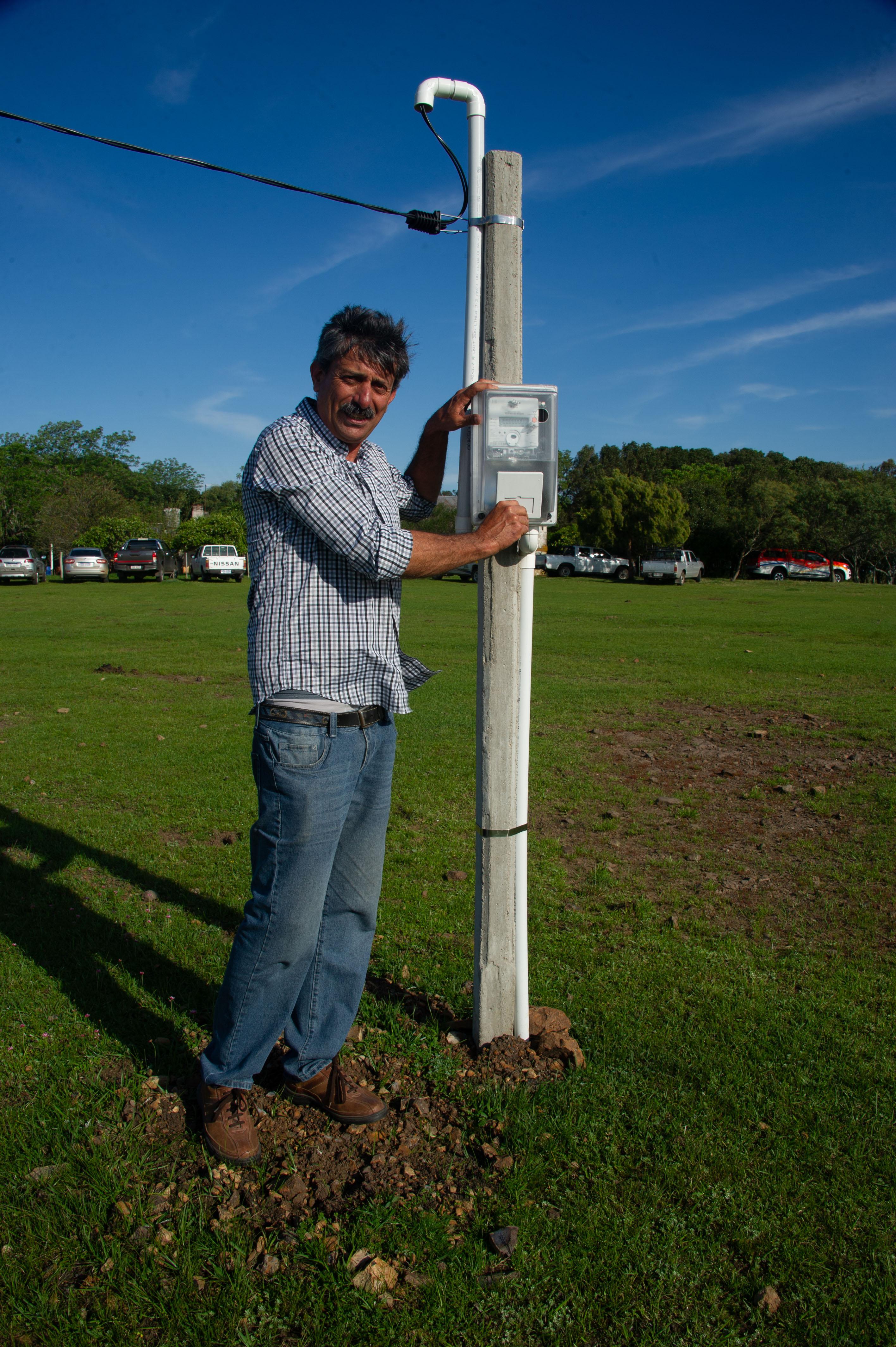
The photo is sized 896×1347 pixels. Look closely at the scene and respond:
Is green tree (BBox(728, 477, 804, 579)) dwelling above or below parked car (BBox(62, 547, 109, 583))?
above

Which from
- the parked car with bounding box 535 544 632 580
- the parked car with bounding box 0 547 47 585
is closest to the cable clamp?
the parked car with bounding box 0 547 47 585

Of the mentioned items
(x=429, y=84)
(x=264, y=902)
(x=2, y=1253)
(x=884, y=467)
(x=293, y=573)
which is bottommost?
(x=2, y=1253)

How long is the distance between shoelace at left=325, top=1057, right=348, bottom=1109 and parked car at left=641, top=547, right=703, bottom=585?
42730 millimetres

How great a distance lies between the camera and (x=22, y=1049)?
3121 mm

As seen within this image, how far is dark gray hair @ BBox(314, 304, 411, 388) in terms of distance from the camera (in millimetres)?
2486

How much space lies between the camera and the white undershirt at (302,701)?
244cm

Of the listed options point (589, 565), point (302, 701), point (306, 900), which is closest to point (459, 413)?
point (302, 701)

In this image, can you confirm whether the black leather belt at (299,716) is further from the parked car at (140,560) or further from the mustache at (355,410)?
the parked car at (140,560)

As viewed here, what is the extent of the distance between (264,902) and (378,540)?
3.42 feet

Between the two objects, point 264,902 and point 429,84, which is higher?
point 429,84

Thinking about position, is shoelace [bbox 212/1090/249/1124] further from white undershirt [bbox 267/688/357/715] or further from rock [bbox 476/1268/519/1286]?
white undershirt [bbox 267/688/357/715]

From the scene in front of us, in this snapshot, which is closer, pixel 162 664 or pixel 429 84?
pixel 429 84

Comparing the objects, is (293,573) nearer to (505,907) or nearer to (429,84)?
(505,907)

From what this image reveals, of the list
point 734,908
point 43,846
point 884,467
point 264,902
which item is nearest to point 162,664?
point 43,846
